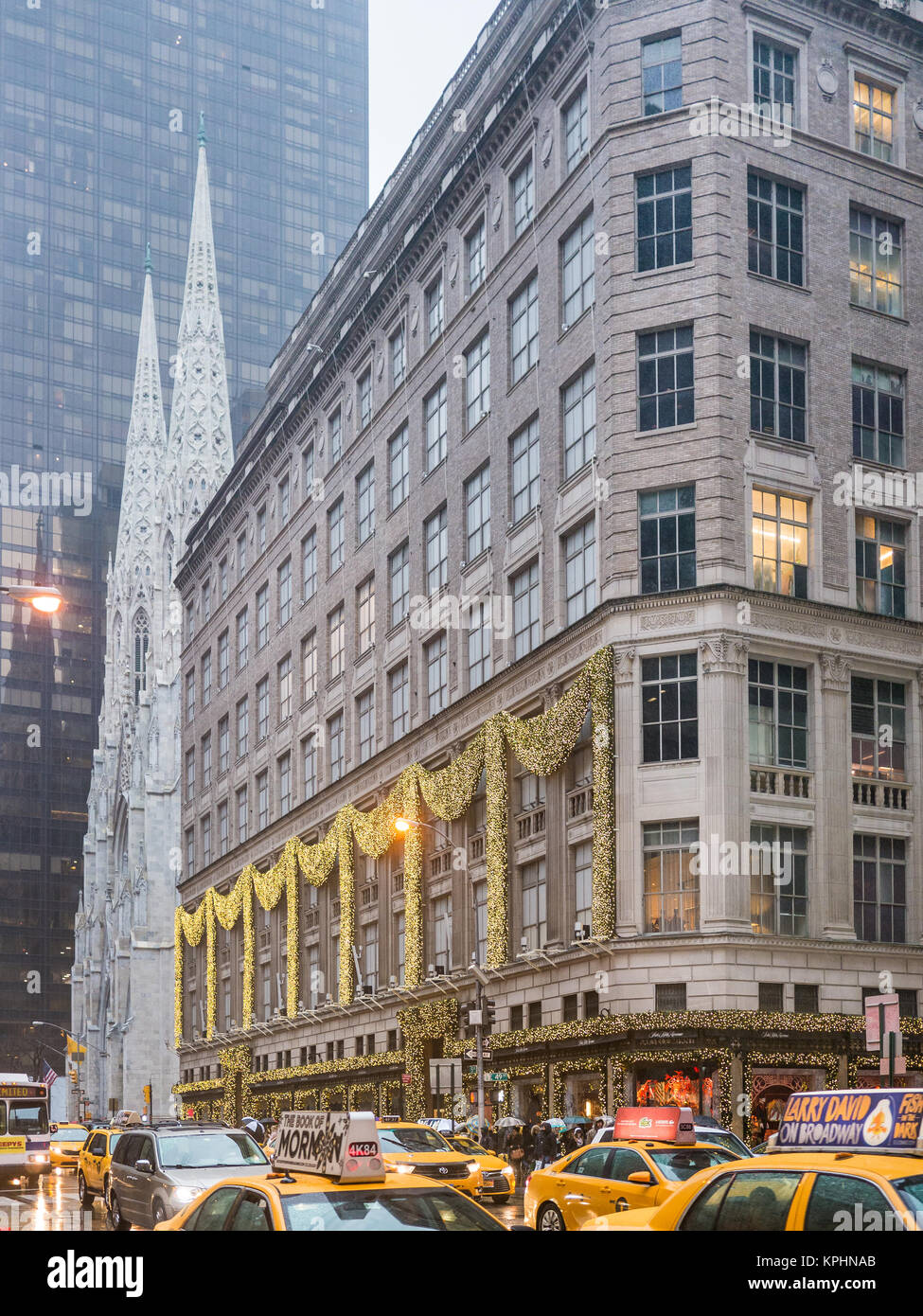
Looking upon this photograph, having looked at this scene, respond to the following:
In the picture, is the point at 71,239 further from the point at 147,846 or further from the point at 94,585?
the point at 147,846

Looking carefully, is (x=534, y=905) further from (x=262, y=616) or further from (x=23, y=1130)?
(x=262, y=616)

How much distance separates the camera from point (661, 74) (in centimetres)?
4709

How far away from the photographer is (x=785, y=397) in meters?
46.5

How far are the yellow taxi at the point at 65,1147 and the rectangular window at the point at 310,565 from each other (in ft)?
87.0

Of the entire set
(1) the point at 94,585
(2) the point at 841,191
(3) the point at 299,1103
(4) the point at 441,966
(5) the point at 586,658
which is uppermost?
(1) the point at 94,585

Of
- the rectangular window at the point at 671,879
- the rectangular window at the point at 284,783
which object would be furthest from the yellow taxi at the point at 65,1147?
the rectangular window at the point at 284,783

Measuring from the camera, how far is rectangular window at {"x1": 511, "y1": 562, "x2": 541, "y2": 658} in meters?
51.4

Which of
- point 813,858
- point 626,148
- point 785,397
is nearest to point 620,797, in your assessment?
point 813,858

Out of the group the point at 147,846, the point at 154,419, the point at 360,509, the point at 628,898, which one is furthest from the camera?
the point at 154,419

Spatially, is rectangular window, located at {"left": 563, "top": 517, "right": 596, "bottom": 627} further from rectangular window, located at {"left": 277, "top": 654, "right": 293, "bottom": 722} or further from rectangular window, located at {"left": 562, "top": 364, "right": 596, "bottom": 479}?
rectangular window, located at {"left": 277, "top": 654, "right": 293, "bottom": 722}

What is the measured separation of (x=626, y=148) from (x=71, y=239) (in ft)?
520

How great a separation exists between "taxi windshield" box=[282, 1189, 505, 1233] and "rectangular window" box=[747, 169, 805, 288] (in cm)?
3841

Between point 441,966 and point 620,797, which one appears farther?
point 441,966

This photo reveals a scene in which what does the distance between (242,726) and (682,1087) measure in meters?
51.0
